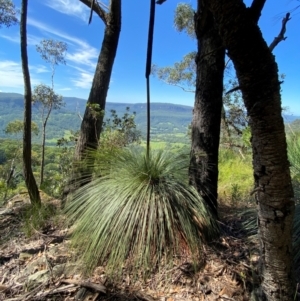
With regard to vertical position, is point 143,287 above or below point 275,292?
below

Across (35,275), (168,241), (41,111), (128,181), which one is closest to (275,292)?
(168,241)

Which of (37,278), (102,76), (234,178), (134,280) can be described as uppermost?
(102,76)

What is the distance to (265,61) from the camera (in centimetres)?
109

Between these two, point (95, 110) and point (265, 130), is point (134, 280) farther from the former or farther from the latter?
point (95, 110)

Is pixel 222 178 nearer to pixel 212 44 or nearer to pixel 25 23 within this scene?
pixel 212 44

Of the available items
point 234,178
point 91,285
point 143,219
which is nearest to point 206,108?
point 143,219

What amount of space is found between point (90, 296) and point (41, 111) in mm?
14736

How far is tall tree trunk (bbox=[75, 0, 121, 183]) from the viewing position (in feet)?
11.1

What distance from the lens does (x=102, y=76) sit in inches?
136

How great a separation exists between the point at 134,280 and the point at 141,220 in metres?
0.37

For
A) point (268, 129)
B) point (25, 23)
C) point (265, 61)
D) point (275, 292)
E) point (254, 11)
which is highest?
point (25, 23)

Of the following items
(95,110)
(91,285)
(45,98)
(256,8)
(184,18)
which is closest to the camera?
(256,8)

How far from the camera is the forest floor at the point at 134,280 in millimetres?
1686

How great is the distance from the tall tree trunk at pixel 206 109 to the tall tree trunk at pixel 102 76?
1.47 meters
